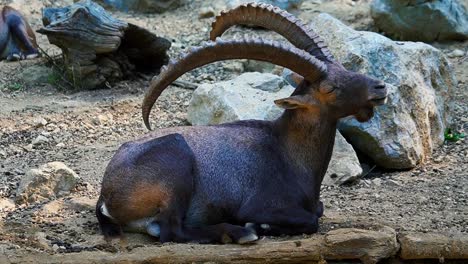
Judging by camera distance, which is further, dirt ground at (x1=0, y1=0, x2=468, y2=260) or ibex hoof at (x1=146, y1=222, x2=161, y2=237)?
dirt ground at (x1=0, y1=0, x2=468, y2=260)

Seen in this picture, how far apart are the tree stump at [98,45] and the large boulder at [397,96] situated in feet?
9.94

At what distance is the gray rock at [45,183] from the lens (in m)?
8.21

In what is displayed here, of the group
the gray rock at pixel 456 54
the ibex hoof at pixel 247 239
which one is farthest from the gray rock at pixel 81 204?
the gray rock at pixel 456 54

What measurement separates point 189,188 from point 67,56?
585 centimetres

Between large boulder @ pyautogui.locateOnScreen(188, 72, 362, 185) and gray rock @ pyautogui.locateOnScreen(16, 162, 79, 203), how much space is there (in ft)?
6.04

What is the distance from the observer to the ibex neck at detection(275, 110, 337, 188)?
24.5ft

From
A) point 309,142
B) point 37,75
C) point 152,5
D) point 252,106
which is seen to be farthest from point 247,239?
point 152,5

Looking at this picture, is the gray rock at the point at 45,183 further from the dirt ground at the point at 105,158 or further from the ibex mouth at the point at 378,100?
the ibex mouth at the point at 378,100

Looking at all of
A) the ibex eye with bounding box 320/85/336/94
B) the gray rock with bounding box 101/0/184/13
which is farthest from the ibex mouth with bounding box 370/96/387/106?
the gray rock with bounding box 101/0/184/13

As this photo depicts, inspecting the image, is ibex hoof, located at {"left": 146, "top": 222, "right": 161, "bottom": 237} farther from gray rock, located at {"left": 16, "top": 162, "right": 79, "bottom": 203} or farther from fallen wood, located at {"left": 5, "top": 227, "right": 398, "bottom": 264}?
gray rock, located at {"left": 16, "top": 162, "right": 79, "bottom": 203}

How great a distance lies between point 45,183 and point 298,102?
2448 millimetres

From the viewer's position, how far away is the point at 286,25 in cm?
758

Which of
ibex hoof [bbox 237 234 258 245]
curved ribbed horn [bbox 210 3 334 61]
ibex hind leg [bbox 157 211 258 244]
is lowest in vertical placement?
ibex hind leg [bbox 157 211 258 244]

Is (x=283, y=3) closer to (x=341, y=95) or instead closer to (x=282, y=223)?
(x=341, y=95)
